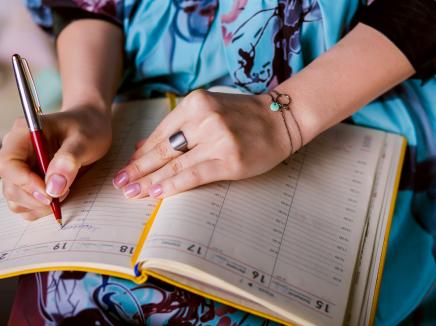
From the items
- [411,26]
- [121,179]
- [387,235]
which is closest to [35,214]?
[121,179]

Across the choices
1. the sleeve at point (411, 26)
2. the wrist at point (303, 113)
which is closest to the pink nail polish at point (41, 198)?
the wrist at point (303, 113)

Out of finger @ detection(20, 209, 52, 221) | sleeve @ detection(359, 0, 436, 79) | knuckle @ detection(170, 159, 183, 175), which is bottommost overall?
finger @ detection(20, 209, 52, 221)

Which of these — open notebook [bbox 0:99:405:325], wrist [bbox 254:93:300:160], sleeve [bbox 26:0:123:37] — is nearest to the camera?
open notebook [bbox 0:99:405:325]

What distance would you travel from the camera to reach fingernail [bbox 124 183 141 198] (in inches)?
22.4

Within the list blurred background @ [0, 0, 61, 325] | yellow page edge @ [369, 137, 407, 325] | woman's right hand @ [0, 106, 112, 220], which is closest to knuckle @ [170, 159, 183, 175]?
woman's right hand @ [0, 106, 112, 220]

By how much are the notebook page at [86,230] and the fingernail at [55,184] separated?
49 millimetres

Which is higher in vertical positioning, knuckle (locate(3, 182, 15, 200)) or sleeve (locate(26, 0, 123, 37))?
sleeve (locate(26, 0, 123, 37))

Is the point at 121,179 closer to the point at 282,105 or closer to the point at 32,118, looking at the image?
the point at 32,118

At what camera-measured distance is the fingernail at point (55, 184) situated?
20.9 inches

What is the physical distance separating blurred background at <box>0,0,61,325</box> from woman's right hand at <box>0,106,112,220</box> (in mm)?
249

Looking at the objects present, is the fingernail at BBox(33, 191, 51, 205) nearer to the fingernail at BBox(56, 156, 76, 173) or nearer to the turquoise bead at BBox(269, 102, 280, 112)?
the fingernail at BBox(56, 156, 76, 173)

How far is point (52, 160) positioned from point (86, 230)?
0.10 m

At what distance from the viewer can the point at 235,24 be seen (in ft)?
2.27

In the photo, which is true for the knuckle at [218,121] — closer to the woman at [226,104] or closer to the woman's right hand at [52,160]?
the woman at [226,104]
